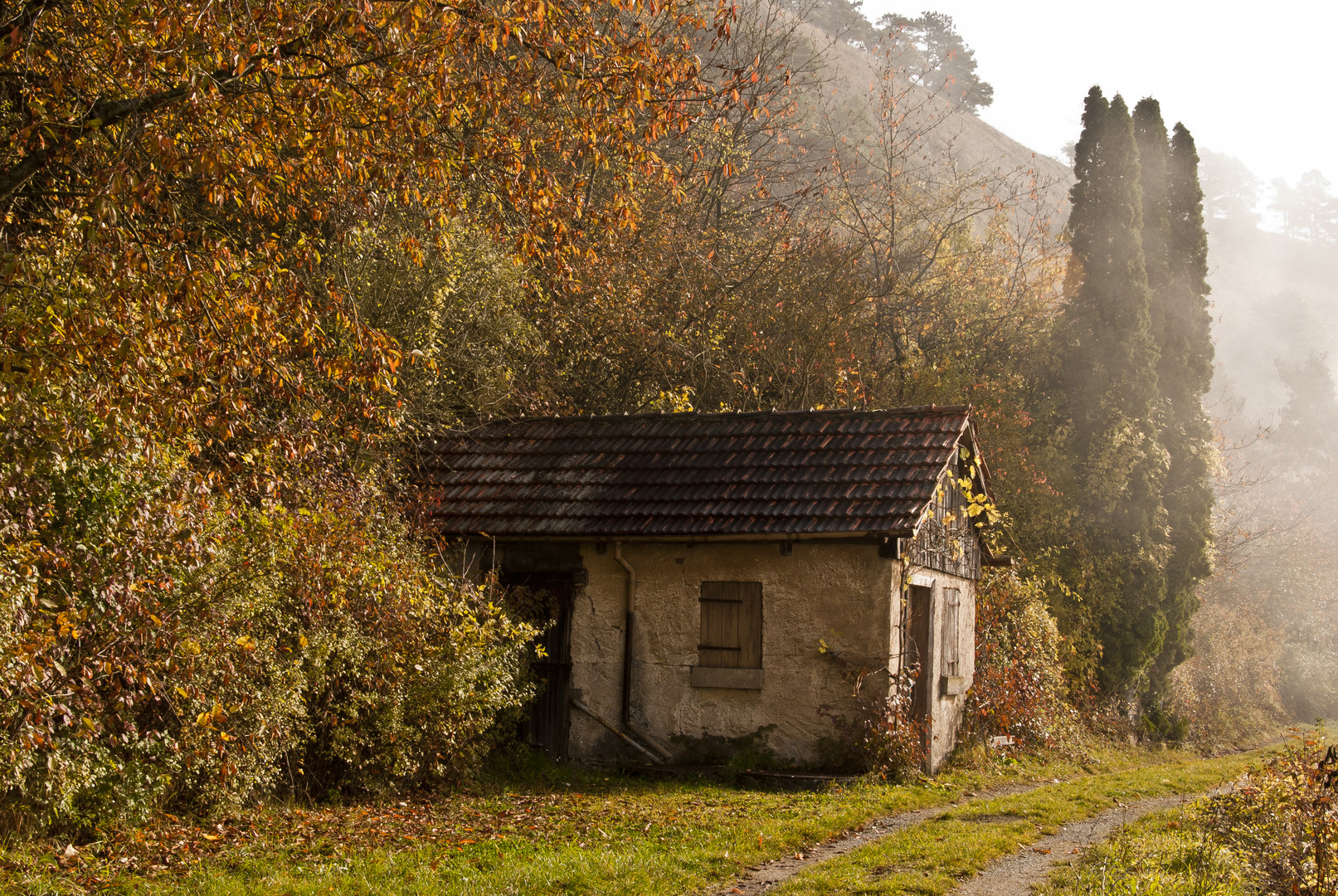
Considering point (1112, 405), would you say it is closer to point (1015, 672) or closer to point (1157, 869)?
point (1015, 672)

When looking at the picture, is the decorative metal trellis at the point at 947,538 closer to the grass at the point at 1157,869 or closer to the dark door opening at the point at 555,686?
→ the dark door opening at the point at 555,686

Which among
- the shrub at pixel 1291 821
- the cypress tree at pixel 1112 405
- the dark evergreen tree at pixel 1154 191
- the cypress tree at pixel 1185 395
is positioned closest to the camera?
the shrub at pixel 1291 821

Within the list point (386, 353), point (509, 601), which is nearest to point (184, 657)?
point (386, 353)

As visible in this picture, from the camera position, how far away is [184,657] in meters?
7.42

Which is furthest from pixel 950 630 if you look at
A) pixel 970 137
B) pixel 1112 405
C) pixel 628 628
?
pixel 970 137

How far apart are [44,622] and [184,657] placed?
897 mm

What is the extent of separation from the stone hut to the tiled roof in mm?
29

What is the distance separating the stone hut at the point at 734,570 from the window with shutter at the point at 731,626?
0.02 metres

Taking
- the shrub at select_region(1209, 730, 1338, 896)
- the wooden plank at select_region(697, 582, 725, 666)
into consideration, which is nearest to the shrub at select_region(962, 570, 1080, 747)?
the wooden plank at select_region(697, 582, 725, 666)

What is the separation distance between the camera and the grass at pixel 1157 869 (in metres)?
7.19

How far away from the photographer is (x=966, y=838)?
9.37 meters

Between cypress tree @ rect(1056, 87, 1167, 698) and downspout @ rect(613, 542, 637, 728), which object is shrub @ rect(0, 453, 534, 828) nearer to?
downspout @ rect(613, 542, 637, 728)

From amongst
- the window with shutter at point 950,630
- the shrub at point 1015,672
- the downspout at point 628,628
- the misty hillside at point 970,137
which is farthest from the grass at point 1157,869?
the misty hillside at point 970,137

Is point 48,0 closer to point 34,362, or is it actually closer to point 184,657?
point 34,362
